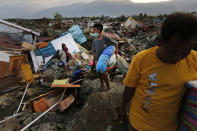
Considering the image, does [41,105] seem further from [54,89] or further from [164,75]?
[164,75]

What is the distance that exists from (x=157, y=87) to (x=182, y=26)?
0.48 meters

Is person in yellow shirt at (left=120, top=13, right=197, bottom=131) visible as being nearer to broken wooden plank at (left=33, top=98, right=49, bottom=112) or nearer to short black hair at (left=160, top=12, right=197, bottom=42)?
short black hair at (left=160, top=12, right=197, bottom=42)

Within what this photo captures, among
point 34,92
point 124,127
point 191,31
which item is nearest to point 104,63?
point 124,127

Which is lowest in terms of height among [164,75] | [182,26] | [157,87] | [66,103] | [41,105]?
[41,105]

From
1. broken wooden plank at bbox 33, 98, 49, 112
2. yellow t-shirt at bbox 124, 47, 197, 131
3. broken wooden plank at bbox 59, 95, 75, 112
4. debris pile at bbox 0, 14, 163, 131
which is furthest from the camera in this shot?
broken wooden plank at bbox 33, 98, 49, 112

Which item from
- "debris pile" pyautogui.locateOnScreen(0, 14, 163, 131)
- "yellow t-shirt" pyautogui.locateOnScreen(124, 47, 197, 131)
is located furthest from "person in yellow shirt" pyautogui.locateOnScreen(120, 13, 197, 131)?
"debris pile" pyautogui.locateOnScreen(0, 14, 163, 131)

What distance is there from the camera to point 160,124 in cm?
121

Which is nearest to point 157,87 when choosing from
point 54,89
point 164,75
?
point 164,75

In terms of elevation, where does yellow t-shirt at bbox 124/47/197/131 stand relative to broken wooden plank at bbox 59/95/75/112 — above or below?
above

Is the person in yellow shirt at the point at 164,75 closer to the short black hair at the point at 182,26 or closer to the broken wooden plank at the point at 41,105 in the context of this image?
the short black hair at the point at 182,26

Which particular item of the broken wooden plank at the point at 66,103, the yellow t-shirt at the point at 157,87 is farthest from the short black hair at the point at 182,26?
the broken wooden plank at the point at 66,103

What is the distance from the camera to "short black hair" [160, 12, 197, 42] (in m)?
0.87

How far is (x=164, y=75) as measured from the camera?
1067 millimetres

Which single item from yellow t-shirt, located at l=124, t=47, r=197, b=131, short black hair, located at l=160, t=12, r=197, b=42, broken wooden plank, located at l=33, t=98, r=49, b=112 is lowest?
broken wooden plank, located at l=33, t=98, r=49, b=112
